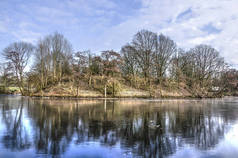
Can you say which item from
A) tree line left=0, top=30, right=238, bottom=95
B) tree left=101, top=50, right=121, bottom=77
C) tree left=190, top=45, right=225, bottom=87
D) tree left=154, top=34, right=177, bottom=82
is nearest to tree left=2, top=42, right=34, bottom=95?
tree line left=0, top=30, right=238, bottom=95

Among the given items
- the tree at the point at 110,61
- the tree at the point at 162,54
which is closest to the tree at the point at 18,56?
the tree at the point at 110,61

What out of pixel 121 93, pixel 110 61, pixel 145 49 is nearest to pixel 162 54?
pixel 145 49

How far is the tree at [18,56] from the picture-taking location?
172 feet

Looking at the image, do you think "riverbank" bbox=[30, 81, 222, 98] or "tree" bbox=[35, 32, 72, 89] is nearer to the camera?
"riverbank" bbox=[30, 81, 222, 98]

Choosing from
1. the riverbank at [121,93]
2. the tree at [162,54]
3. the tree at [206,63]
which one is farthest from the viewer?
the tree at [206,63]

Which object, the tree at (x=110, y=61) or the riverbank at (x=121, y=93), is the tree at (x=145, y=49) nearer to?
the riverbank at (x=121, y=93)

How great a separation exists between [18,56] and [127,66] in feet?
107

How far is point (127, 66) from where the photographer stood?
61.3 meters

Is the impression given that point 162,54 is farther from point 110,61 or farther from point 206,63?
point 110,61

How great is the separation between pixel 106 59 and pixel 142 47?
1464 centimetres

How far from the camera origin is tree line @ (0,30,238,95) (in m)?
47.8

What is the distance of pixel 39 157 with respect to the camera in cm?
706

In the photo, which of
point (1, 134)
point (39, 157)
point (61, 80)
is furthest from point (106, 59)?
point (39, 157)

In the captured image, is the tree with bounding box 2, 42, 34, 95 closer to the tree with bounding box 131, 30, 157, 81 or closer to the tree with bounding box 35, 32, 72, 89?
the tree with bounding box 35, 32, 72, 89
